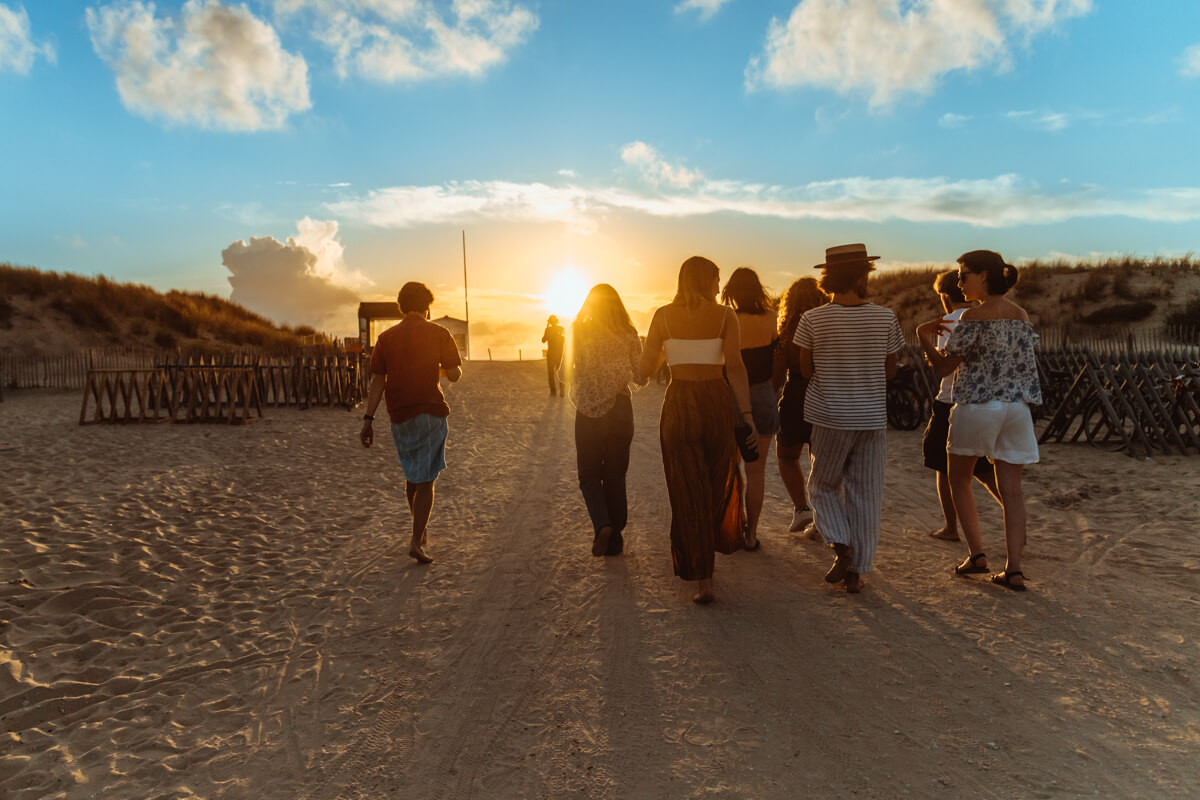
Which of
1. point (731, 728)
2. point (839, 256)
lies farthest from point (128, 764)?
point (839, 256)

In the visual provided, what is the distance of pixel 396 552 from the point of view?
236 inches

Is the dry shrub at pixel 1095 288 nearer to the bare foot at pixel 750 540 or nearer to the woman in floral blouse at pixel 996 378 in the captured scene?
the woman in floral blouse at pixel 996 378

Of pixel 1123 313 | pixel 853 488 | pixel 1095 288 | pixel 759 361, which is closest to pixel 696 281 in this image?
pixel 759 361

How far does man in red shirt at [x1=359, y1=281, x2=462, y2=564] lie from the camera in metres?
5.32

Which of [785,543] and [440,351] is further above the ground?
[440,351]

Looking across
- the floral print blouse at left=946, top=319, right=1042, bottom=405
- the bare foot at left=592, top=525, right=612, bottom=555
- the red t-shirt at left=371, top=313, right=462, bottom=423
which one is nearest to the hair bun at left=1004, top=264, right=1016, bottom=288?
the floral print blouse at left=946, top=319, right=1042, bottom=405

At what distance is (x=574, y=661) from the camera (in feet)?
12.0

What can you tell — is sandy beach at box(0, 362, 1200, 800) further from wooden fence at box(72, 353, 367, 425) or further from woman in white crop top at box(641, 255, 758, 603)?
wooden fence at box(72, 353, 367, 425)

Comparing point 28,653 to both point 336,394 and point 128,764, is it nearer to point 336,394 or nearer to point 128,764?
point 128,764

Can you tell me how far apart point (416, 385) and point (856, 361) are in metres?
3.06

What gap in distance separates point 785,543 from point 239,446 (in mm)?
9791

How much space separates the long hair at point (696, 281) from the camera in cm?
431

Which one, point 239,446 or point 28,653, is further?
point 239,446

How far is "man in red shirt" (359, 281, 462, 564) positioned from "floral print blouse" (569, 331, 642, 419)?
3.02 ft
